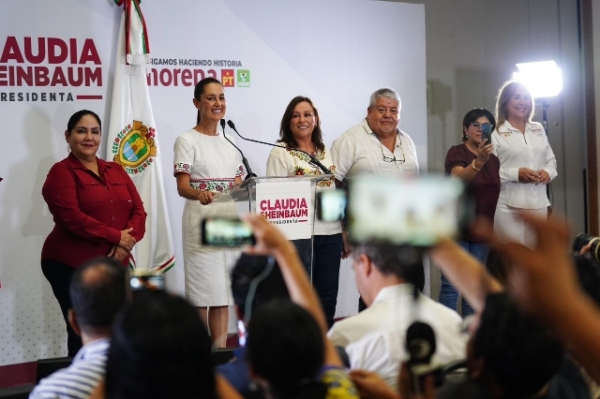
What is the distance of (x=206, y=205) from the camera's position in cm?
398

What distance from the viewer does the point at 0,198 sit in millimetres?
4160

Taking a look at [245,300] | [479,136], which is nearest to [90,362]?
[245,300]

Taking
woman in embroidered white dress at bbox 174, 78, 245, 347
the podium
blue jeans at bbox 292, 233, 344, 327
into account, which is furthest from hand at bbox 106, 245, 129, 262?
blue jeans at bbox 292, 233, 344, 327

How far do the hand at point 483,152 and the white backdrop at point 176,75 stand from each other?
0.99m

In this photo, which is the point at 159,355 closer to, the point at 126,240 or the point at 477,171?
the point at 126,240

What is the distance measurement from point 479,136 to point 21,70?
2774mm

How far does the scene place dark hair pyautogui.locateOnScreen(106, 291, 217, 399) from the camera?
1.13 m

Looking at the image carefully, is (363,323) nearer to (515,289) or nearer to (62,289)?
(515,289)

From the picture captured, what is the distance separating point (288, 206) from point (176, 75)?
166 centimetres

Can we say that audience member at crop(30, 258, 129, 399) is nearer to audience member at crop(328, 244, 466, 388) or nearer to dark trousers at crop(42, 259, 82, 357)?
audience member at crop(328, 244, 466, 388)

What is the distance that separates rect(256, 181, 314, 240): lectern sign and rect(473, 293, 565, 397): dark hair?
84.6 inches

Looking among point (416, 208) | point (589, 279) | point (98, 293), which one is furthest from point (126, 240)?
point (416, 208)

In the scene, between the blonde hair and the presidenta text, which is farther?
the blonde hair

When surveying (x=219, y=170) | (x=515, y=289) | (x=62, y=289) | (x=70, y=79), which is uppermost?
(x=70, y=79)
